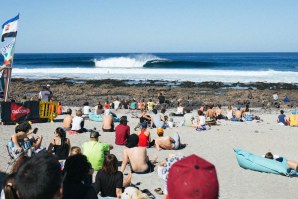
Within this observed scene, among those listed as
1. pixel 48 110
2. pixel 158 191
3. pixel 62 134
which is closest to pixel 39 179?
pixel 158 191

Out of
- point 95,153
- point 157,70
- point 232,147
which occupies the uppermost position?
point 95,153

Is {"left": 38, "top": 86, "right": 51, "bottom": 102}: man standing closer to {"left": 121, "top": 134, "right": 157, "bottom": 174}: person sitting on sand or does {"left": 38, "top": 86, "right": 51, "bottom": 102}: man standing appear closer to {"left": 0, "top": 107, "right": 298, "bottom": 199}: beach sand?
{"left": 0, "top": 107, "right": 298, "bottom": 199}: beach sand

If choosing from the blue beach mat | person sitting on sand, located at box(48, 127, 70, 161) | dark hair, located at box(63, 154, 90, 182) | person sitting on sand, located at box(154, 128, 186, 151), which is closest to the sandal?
person sitting on sand, located at box(48, 127, 70, 161)

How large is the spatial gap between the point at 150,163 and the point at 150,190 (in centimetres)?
131

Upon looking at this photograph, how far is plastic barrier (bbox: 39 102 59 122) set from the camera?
15.5 meters

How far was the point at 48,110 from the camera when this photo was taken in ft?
51.4

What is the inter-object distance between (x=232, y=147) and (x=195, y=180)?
10.5m

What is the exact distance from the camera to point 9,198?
119 inches

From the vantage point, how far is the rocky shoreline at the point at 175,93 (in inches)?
1034

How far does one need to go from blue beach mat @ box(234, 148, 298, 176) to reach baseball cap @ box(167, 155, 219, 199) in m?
7.56

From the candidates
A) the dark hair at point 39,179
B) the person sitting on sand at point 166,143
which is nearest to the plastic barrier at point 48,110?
the person sitting on sand at point 166,143

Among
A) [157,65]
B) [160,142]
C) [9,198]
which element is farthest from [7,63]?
[157,65]

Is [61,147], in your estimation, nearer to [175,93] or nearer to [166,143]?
[166,143]

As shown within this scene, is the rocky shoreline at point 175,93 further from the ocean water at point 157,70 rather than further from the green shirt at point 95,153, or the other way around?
the green shirt at point 95,153
